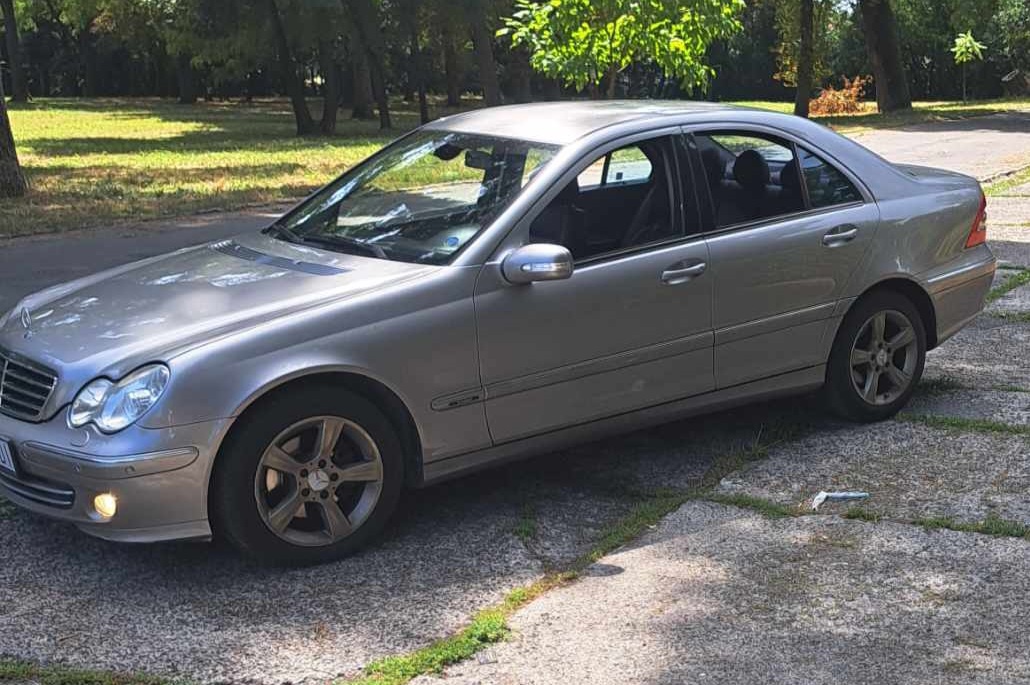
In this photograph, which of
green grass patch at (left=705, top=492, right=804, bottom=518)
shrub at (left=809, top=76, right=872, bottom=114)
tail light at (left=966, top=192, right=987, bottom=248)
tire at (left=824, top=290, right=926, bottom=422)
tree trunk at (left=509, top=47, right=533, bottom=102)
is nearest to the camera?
green grass patch at (left=705, top=492, right=804, bottom=518)

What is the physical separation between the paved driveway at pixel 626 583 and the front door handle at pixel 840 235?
927 mm

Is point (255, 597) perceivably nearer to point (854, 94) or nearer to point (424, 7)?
point (424, 7)

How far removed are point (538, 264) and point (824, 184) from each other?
1823 mm

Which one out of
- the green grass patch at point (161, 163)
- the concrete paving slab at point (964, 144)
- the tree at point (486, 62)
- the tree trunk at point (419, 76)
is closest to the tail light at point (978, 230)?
the green grass patch at point (161, 163)

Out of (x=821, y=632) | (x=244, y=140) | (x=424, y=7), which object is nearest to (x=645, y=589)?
(x=821, y=632)

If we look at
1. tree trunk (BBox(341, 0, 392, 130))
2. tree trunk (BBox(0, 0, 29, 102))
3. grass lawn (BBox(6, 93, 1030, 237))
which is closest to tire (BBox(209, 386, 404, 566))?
grass lawn (BBox(6, 93, 1030, 237))

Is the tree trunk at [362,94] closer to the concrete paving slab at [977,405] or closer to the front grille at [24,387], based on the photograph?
the concrete paving slab at [977,405]

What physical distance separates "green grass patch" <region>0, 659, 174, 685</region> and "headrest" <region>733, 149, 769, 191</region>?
334 centimetres

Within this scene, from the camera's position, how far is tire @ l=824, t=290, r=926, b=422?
6.05 m

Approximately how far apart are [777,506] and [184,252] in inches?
111

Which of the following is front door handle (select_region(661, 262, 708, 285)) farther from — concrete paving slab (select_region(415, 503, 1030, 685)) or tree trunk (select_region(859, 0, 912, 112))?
tree trunk (select_region(859, 0, 912, 112))

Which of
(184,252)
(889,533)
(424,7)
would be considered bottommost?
(889,533)

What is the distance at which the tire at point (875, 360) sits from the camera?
19.9ft

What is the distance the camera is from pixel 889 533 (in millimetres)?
4902
